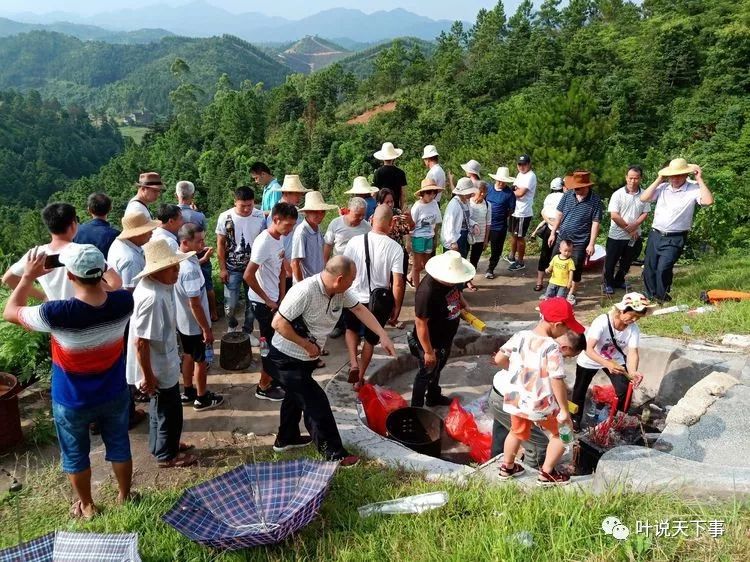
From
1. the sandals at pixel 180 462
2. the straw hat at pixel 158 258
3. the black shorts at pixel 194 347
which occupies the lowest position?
the sandals at pixel 180 462

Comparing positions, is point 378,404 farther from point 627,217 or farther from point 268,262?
point 627,217

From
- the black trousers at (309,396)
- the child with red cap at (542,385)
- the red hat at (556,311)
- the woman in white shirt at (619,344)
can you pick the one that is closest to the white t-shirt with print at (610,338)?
the woman in white shirt at (619,344)

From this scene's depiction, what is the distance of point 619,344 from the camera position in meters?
4.01

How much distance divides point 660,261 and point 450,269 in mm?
3349

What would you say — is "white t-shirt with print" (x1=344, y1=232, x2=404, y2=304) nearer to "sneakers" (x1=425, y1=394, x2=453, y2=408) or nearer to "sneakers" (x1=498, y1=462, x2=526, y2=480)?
"sneakers" (x1=425, y1=394, x2=453, y2=408)

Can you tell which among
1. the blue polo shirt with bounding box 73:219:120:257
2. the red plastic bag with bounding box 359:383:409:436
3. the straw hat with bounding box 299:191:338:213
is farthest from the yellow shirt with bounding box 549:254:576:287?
the blue polo shirt with bounding box 73:219:120:257

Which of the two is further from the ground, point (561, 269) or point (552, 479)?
point (561, 269)

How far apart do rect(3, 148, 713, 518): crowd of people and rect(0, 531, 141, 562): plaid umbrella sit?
2.00ft

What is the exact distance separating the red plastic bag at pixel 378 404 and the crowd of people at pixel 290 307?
16 cm

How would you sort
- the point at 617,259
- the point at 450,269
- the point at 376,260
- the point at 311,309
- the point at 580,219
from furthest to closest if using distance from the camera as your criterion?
the point at 617,259, the point at 580,219, the point at 376,260, the point at 450,269, the point at 311,309

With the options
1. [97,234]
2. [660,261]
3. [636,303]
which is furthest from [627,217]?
Answer: [97,234]

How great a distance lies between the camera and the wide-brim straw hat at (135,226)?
415cm

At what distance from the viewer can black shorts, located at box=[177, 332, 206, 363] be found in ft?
14.2

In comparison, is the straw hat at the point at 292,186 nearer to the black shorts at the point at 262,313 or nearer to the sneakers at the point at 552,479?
the black shorts at the point at 262,313
